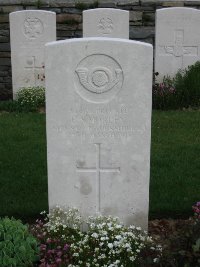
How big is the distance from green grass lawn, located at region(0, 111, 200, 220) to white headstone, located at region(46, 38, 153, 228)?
0.73 metres

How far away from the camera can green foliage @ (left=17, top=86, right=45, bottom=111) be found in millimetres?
8763

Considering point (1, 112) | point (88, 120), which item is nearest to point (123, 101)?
point (88, 120)

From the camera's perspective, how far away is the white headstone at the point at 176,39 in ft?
29.7

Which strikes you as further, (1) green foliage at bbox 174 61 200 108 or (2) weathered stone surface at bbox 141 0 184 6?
(2) weathered stone surface at bbox 141 0 184 6

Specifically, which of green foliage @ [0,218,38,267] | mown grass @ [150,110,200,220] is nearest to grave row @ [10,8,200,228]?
green foliage @ [0,218,38,267]

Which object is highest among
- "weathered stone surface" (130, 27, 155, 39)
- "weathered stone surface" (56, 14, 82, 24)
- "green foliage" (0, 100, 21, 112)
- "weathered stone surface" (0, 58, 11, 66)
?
"weathered stone surface" (56, 14, 82, 24)

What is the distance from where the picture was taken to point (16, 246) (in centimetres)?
345

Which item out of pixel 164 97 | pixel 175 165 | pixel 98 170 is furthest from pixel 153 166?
pixel 164 97

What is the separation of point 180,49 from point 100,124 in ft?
18.7

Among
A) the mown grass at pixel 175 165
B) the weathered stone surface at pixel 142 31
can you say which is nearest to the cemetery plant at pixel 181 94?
the mown grass at pixel 175 165

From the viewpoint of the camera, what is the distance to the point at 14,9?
10125 mm

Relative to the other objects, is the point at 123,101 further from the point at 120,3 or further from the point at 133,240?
the point at 120,3

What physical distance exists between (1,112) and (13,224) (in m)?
5.17

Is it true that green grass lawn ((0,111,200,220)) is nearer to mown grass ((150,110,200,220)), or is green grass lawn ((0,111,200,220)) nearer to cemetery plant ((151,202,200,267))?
mown grass ((150,110,200,220))
